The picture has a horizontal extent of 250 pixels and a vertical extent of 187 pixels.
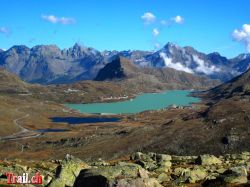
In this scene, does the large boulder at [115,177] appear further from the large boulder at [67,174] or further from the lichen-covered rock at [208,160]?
the lichen-covered rock at [208,160]

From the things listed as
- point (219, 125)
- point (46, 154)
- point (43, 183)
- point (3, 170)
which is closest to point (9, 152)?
point (46, 154)

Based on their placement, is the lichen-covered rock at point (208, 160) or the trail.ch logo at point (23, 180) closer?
the trail.ch logo at point (23, 180)

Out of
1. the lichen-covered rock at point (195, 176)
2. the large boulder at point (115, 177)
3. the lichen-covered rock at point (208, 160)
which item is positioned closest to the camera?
the large boulder at point (115, 177)

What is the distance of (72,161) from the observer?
1925 inches

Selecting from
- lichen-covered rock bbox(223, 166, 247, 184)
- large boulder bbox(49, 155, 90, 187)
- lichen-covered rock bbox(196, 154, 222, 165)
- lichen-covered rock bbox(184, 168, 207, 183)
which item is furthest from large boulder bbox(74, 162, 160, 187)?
lichen-covered rock bbox(196, 154, 222, 165)

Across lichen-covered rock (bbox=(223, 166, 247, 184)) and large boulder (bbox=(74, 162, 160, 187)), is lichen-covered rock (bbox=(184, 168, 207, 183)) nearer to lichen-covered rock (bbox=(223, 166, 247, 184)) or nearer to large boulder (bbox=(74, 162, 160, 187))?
lichen-covered rock (bbox=(223, 166, 247, 184))

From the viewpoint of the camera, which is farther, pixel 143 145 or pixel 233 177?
pixel 143 145

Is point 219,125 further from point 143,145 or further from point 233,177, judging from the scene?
point 233,177

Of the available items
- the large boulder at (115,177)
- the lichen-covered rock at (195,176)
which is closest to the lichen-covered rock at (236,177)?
the lichen-covered rock at (195,176)

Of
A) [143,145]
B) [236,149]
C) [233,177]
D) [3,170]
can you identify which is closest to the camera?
[233,177]

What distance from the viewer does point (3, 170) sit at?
205 ft

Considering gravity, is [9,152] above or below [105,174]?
below

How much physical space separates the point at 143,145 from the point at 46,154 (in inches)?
1529

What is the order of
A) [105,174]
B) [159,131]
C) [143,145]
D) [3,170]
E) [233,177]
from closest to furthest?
1. [105,174]
2. [233,177]
3. [3,170]
4. [143,145]
5. [159,131]
